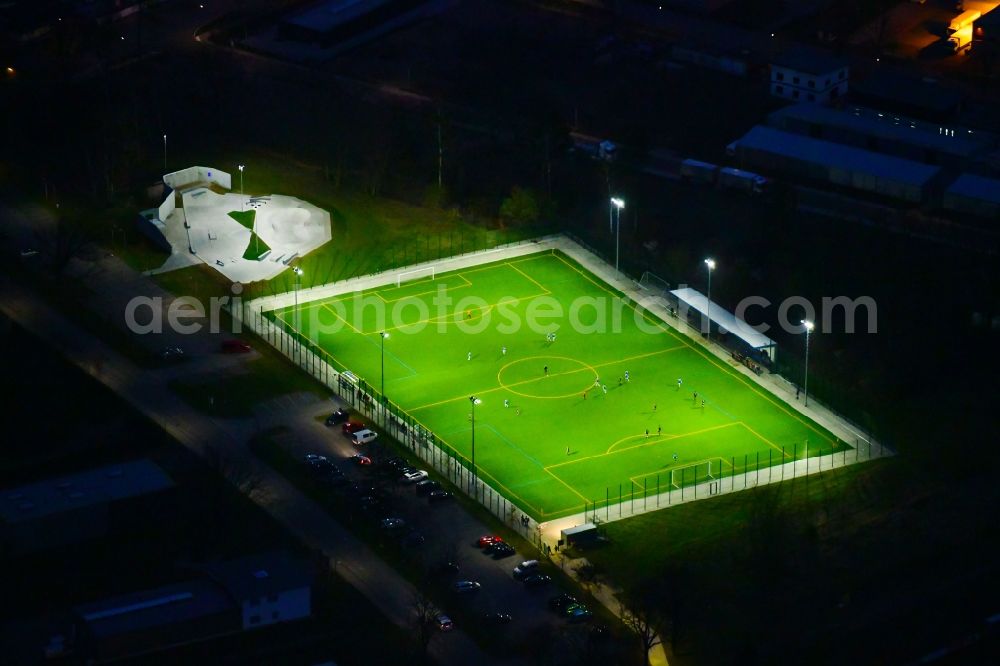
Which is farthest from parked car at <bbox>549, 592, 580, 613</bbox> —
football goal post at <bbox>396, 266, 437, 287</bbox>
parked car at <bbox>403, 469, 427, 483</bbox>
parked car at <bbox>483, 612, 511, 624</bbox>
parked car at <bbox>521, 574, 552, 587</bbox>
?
football goal post at <bbox>396, 266, 437, 287</bbox>

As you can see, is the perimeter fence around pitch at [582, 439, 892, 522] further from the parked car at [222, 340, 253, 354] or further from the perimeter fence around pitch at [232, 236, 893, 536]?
the parked car at [222, 340, 253, 354]

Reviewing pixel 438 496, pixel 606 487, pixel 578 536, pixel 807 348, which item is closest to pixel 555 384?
pixel 606 487

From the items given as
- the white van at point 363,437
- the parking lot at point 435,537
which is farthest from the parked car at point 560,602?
the white van at point 363,437

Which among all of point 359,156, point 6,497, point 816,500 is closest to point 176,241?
point 359,156

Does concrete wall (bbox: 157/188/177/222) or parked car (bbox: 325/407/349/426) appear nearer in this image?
parked car (bbox: 325/407/349/426)

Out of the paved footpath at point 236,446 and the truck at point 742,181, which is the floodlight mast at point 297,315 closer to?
the paved footpath at point 236,446

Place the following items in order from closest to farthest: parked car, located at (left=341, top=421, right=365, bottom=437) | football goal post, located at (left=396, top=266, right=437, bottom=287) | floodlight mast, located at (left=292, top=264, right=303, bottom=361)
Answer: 1. parked car, located at (left=341, top=421, right=365, bottom=437)
2. floodlight mast, located at (left=292, top=264, right=303, bottom=361)
3. football goal post, located at (left=396, top=266, right=437, bottom=287)
